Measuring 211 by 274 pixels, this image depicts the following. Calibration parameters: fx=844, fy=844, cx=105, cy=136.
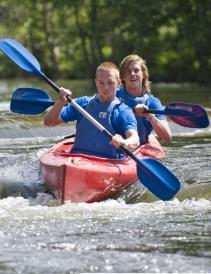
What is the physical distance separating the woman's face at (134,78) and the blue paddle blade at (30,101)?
836 millimetres

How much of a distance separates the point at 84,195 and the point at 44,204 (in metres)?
0.35

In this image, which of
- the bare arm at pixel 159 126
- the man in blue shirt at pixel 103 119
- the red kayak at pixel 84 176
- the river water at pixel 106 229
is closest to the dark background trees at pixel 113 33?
the river water at pixel 106 229

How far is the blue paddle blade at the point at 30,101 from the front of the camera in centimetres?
766

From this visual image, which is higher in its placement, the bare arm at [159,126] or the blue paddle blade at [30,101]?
the blue paddle blade at [30,101]

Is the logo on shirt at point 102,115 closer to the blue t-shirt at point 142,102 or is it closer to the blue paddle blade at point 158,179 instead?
the blue paddle blade at point 158,179

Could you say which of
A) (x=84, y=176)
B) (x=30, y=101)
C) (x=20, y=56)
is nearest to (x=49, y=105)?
(x=30, y=101)

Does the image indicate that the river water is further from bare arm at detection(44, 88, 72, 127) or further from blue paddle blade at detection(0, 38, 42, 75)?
blue paddle blade at detection(0, 38, 42, 75)

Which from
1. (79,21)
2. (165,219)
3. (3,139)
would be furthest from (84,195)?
(79,21)

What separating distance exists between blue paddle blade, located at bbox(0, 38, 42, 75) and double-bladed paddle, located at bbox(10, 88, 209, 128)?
22 centimetres

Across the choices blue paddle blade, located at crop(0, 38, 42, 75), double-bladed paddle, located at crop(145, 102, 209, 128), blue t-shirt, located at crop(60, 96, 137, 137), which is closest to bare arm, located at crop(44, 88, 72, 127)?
blue t-shirt, located at crop(60, 96, 137, 137)

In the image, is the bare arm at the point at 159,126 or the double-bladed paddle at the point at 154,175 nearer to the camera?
the double-bladed paddle at the point at 154,175

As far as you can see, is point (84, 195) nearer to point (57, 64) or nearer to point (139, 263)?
point (139, 263)

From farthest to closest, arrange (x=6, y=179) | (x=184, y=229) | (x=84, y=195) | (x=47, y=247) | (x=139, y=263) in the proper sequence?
1. (x=6, y=179)
2. (x=84, y=195)
3. (x=184, y=229)
4. (x=47, y=247)
5. (x=139, y=263)

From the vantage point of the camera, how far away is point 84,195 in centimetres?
695
